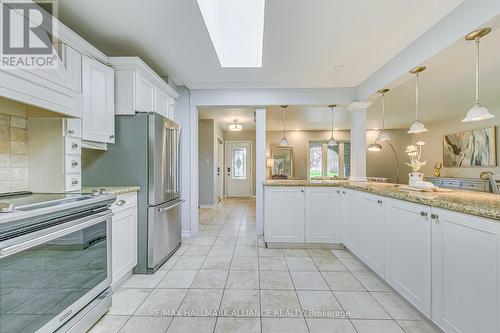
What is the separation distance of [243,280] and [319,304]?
734 millimetres

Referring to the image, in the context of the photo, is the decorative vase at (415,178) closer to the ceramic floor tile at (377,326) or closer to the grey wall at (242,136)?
the ceramic floor tile at (377,326)

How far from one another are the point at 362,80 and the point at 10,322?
3984mm

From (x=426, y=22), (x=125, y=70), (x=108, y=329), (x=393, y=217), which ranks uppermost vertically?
(x=426, y=22)

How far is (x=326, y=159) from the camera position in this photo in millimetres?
7992

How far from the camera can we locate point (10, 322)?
1046mm

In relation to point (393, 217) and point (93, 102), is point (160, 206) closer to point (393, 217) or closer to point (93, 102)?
point (93, 102)

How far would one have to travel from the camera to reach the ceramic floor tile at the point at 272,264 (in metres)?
2.44

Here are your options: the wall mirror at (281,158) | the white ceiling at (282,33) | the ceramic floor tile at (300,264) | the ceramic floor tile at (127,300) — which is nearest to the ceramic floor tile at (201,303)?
the ceramic floor tile at (127,300)

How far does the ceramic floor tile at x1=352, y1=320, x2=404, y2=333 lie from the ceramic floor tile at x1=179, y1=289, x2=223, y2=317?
1050 mm

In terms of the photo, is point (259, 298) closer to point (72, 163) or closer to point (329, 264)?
point (329, 264)

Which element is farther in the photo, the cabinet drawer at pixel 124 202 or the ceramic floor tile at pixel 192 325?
the cabinet drawer at pixel 124 202

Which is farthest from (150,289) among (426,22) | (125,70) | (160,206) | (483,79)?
(483,79)

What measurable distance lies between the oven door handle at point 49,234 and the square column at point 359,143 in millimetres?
3230

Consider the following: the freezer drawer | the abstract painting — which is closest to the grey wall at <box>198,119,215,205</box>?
the freezer drawer
